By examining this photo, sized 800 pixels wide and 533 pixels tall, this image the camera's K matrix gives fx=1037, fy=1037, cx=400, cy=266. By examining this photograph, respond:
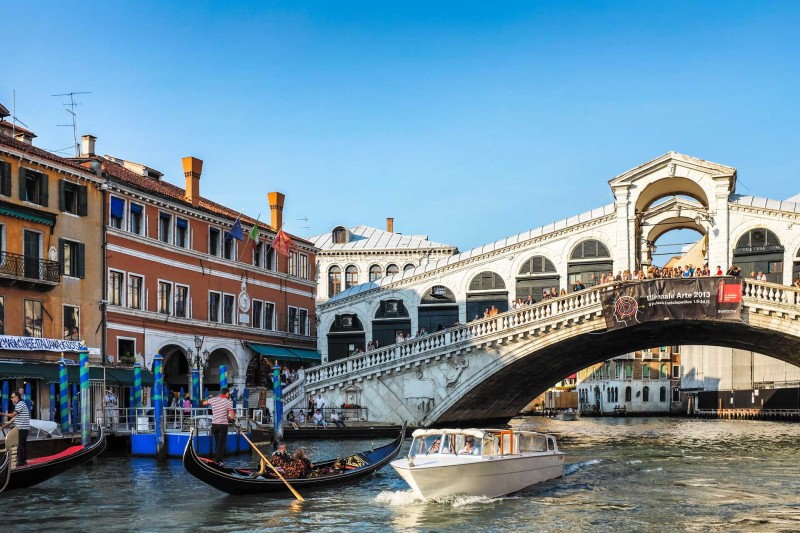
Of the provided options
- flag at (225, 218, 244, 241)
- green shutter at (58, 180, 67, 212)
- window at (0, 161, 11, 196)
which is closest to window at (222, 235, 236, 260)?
flag at (225, 218, 244, 241)

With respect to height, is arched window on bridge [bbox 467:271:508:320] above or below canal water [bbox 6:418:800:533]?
above

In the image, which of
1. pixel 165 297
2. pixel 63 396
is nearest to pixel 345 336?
pixel 165 297

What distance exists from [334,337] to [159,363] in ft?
52.7

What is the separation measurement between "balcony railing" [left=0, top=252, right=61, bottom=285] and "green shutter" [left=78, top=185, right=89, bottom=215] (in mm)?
2002

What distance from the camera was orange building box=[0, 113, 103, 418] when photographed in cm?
2736

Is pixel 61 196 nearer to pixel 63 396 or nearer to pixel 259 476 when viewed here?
pixel 63 396

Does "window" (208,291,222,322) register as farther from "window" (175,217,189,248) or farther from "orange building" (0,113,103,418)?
"orange building" (0,113,103,418)

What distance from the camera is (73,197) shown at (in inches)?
1185

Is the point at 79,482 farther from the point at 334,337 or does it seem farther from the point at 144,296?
the point at 334,337

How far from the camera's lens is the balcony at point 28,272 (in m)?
27.2

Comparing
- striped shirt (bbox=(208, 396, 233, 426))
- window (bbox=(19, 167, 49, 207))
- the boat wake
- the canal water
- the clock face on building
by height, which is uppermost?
window (bbox=(19, 167, 49, 207))

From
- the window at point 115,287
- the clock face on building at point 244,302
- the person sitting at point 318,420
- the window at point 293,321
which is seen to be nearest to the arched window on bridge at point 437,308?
the window at point 293,321

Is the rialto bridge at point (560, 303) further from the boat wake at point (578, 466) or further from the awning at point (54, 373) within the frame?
the awning at point (54, 373)

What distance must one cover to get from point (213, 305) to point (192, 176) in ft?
15.1
